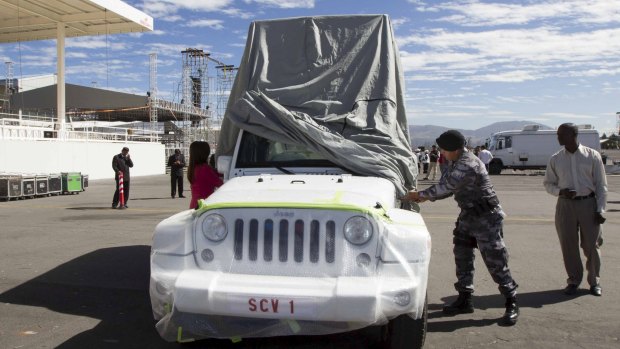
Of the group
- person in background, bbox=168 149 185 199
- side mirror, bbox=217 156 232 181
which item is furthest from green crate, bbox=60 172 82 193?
side mirror, bbox=217 156 232 181

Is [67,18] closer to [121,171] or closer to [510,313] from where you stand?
[121,171]

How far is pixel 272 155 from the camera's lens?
5621mm

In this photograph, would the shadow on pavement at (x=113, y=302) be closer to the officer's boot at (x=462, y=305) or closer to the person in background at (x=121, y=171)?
the officer's boot at (x=462, y=305)

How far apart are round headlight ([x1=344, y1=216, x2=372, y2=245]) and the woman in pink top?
2.60 meters

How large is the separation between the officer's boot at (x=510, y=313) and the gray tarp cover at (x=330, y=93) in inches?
56.5

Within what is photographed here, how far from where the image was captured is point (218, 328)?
3668mm

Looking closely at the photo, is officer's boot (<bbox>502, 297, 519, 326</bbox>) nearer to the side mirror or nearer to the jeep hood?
the jeep hood

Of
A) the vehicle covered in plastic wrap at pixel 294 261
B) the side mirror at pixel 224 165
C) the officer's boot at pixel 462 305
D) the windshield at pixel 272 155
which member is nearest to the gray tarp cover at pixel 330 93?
the windshield at pixel 272 155

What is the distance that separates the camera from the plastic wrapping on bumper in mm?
3396

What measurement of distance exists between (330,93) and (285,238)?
2.80 meters

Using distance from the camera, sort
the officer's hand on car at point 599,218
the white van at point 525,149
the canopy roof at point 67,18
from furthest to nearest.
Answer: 1. the white van at point 525,149
2. the canopy roof at point 67,18
3. the officer's hand on car at point 599,218

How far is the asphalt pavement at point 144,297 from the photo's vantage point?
4652 mm

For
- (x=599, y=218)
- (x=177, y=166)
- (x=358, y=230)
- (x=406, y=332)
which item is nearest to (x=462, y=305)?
(x=406, y=332)

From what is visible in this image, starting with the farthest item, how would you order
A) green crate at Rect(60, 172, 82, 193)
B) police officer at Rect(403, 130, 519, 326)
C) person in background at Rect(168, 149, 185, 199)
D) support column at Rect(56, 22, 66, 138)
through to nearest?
support column at Rect(56, 22, 66, 138) < green crate at Rect(60, 172, 82, 193) < person in background at Rect(168, 149, 185, 199) < police officer at Rect(403, 130, 519, 326)
